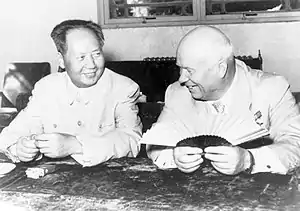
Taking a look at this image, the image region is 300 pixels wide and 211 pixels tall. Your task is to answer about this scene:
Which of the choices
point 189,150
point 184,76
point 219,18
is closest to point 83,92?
point 184,76

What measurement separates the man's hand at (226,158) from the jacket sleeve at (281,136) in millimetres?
82

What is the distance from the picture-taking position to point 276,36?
3871 mm

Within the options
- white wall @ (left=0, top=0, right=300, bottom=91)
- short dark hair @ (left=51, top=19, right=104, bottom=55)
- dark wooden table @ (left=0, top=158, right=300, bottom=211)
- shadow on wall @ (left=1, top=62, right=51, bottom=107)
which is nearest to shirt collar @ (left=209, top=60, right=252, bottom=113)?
dark wooden table @ (left=0, top=158, right=300, bottom=211)

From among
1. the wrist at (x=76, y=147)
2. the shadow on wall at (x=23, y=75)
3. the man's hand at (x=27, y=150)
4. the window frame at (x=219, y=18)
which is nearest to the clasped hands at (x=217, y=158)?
the wrist at (x=76, y=147)

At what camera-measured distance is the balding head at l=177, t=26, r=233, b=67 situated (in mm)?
1448

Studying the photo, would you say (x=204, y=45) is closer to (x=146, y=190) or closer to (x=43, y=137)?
(x=146, y=190)

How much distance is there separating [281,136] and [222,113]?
194mm

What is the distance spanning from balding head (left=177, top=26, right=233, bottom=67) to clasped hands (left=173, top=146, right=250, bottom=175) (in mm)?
276

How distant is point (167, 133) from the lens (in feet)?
4.75

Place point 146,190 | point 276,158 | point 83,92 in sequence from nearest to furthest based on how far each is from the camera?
point 146,190
point 276,158
point 83,92

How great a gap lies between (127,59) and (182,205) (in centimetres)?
314

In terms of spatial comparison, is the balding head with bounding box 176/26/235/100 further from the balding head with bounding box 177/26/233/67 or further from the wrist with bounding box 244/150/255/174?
the wrist with bounding box 244/150/255/174

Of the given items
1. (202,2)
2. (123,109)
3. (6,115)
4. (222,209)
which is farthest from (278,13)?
(222,209)

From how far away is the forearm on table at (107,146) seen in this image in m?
1.57
